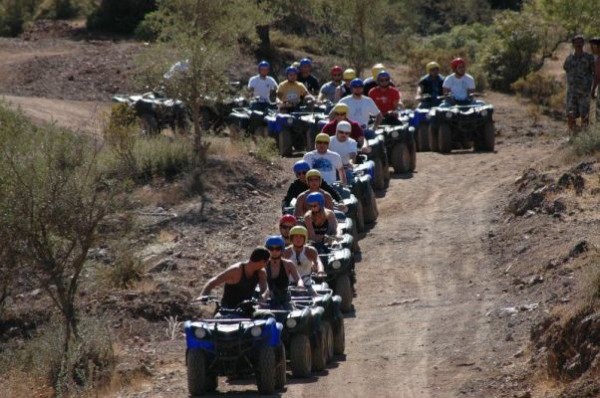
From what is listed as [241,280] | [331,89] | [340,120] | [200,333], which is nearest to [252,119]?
[331,89]

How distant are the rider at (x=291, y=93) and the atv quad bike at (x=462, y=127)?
101 inches

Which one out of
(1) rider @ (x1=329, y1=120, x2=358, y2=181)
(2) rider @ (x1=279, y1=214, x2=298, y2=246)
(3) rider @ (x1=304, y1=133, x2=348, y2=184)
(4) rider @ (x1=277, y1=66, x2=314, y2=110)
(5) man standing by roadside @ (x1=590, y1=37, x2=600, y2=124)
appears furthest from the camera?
(4) rider @ (x1=277, y1=66, x2=314, y2=110)

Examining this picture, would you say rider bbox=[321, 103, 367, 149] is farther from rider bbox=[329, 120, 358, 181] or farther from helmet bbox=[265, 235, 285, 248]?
helmet bbox=[265, 235, 285, 248]

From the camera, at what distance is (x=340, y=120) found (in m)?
22.7

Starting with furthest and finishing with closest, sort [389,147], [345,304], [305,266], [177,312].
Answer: [389,147] < [177,312] < [345,304] < [305,266]

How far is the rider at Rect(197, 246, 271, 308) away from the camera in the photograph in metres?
14.5

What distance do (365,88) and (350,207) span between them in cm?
740

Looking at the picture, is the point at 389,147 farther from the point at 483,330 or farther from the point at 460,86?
the point at 483,330

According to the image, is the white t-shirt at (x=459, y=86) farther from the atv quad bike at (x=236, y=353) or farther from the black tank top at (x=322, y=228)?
the atv quad bike at (x=236, y=353)

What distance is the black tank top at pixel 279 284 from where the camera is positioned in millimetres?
14789

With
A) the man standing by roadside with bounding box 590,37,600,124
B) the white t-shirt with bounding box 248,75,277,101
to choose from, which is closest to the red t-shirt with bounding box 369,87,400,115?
the white t-shirt with bounding box 248,75,277,101

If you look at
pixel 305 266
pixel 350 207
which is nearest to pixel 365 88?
pixel 350 207

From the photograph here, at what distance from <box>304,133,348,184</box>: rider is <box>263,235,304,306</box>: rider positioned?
17.8 ft

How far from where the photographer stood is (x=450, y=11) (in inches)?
2175
